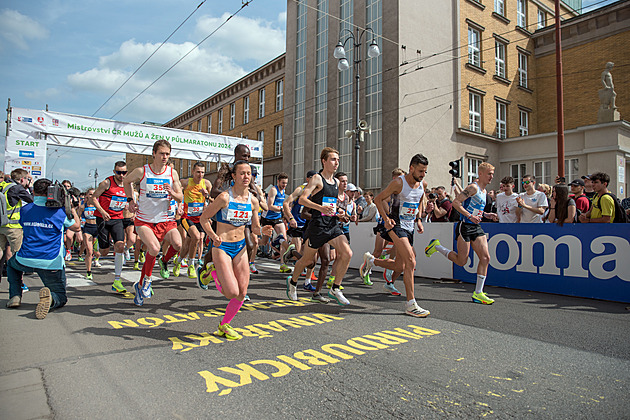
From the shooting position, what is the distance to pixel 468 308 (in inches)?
237

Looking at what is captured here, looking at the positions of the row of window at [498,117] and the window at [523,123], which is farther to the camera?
the window at [523,123]

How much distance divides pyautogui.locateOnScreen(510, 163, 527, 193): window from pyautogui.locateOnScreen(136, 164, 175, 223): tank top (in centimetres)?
2284

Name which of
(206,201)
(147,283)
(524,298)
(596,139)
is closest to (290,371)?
(147,283)

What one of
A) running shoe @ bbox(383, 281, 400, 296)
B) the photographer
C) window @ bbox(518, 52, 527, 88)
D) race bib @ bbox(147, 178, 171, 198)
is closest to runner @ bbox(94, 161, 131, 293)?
race bib @ bbox(147, 178, 171, 198)

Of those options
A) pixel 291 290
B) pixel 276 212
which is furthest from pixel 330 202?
pixel 276 212

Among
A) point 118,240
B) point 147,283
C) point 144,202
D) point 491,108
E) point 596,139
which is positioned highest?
point 491,108

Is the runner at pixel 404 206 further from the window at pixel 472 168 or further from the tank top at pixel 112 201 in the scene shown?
the window at pixel 472 168

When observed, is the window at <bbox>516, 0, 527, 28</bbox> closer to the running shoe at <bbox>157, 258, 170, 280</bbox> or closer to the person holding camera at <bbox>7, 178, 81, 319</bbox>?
the running shoe at <bbox>157, 258, 170, 280</bbox>

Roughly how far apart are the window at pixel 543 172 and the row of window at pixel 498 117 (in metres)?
3.43

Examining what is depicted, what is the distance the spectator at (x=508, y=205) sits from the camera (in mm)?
9391

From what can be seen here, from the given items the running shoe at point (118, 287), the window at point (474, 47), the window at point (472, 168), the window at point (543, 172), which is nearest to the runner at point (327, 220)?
the running shoe at point (118, 287)

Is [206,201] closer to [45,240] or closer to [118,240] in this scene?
[118,240]

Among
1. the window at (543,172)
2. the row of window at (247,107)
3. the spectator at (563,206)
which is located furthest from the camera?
the row of window at (247,107)

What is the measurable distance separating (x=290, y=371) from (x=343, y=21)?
76.7 ft
